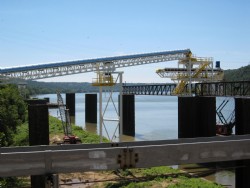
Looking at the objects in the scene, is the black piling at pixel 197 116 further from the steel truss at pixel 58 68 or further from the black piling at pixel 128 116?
the steel truss at pixel 58 68

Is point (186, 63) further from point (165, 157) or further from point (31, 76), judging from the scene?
point (165, 157)

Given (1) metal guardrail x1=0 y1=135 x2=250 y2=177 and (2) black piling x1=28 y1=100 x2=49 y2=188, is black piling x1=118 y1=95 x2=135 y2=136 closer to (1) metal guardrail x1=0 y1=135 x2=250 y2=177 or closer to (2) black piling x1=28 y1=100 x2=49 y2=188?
(2) black piling x1=28 y1=100 x2=49 y2=188

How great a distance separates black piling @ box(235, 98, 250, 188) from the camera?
734 centimetres

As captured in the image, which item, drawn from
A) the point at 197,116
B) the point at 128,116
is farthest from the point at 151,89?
the point at 197,116

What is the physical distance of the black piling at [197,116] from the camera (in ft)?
68.3

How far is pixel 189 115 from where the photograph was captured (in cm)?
2178

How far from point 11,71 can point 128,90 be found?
35.3 metres

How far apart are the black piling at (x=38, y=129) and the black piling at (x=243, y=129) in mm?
3979

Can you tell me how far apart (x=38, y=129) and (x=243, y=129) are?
16.6ft

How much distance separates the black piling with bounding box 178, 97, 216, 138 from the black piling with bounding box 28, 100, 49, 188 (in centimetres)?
1481

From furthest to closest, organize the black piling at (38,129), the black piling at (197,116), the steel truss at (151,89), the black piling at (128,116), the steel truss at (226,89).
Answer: the steel truss at (151,89) < the black piling at (128,116) < the steel truss at (226,89) < the black piling at (197,116) < the black piling at (38,129)

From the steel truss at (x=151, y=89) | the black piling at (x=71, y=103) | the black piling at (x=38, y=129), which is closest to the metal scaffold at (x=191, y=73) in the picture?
the steel truss at (x=151, y=89)

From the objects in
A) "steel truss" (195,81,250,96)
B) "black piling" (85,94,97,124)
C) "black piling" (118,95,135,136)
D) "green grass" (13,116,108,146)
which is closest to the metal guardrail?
"green grass" (13,116,108,146)

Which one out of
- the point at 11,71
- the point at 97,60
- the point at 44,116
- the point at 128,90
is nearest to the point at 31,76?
the point at 11,71
